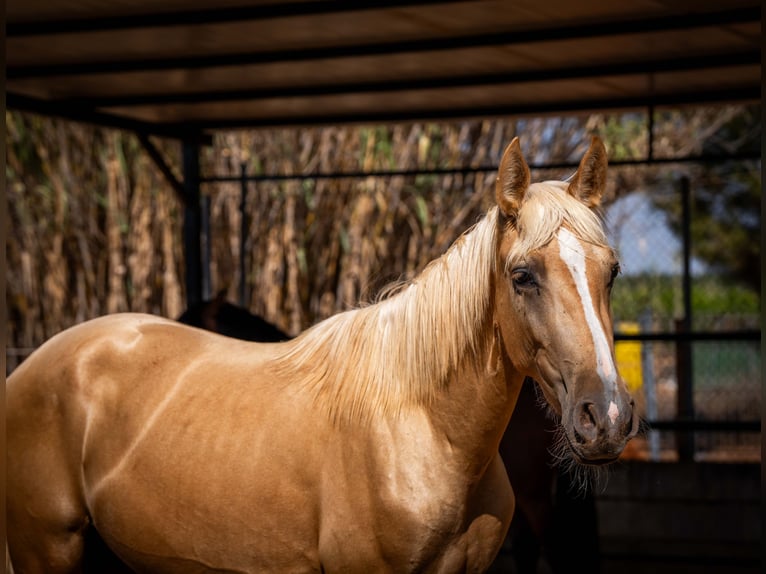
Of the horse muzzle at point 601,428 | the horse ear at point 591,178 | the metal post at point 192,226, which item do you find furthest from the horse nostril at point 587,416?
the metal post at point 192,226

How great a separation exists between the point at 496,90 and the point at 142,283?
4.22 meters

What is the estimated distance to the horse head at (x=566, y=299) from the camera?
213 centimetres

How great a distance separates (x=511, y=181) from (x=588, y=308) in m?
0.39

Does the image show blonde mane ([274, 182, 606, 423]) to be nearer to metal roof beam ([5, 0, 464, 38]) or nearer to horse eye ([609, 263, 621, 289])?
horse eye ([609, 263, 621, 289])

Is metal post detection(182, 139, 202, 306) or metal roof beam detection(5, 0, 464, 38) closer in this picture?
metal roof beam detection(5, 0, 464, 38)

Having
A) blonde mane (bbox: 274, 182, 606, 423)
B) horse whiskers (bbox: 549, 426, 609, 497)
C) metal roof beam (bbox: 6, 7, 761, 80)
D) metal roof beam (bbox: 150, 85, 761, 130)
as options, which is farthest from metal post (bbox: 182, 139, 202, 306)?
blonde mane (bbox: 274, 182, 606, 423)

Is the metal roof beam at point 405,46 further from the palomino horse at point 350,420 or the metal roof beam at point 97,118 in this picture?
the palomino horse at point 350,420

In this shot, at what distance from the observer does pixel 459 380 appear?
2561mm

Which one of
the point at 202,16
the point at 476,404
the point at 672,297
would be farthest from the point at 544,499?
the point at 672,297

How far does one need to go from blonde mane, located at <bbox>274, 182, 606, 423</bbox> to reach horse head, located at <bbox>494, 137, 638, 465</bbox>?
0.01 meters

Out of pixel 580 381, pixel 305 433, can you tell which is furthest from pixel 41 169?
pixel 580 381

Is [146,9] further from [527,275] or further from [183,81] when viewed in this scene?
[527,275]

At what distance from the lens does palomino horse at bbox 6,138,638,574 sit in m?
2.30

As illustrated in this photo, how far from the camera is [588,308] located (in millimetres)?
2221
